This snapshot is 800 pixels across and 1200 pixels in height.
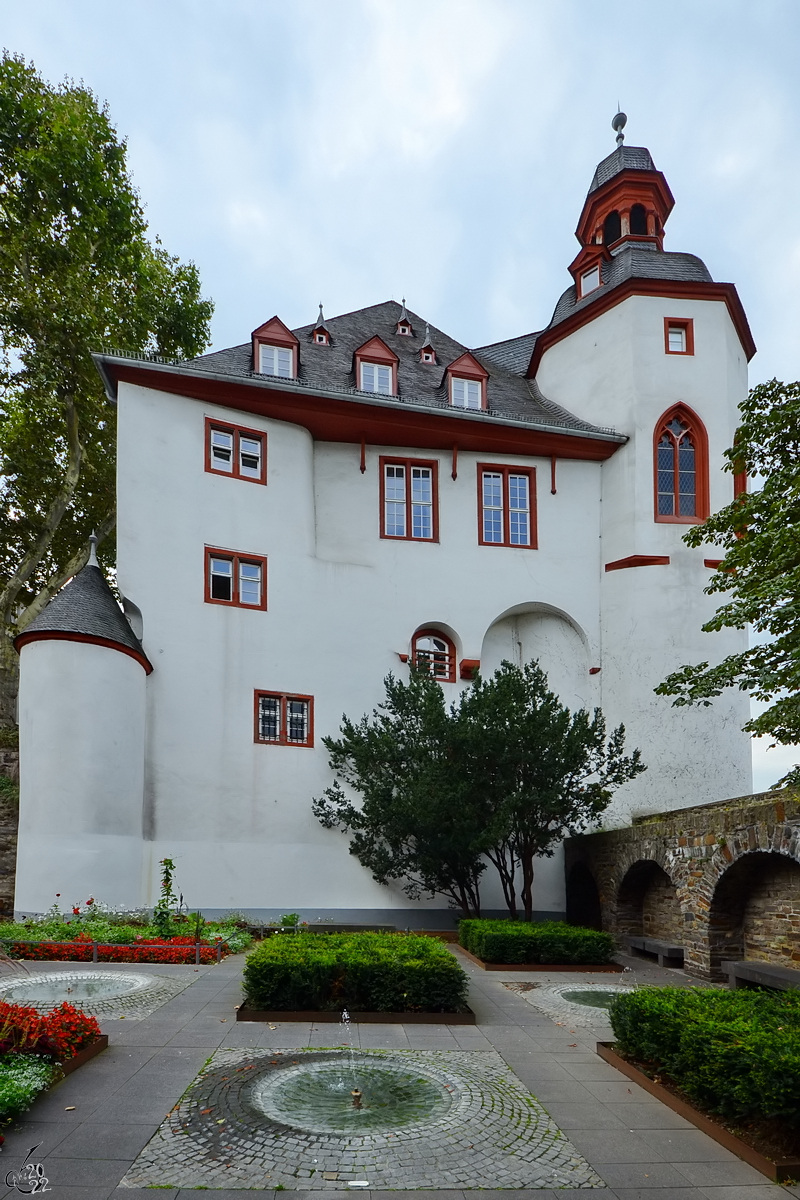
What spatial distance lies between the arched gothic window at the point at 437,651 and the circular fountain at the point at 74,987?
11.1 m

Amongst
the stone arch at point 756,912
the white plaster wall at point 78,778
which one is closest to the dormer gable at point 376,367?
the white plaster wall at point 78,778

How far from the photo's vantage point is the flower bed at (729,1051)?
18.6 ft

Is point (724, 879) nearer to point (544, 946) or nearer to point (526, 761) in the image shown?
point (544, 946)

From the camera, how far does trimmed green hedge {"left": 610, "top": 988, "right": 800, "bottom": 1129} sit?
5.67 metres

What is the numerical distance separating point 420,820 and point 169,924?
4600 mm

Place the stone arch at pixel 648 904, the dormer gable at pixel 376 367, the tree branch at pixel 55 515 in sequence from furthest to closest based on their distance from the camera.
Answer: the tree branch at pixel 55 515 → the dormer gable at pixel 376 367 → the stone arch at pixel 648 904

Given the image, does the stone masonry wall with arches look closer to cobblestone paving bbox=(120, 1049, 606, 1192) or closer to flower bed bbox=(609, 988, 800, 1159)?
flower bed bbox=(609, 988, 800, 1159)

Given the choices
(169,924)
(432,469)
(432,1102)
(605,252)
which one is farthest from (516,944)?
(605,252)

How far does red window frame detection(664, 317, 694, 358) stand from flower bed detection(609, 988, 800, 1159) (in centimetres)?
1829

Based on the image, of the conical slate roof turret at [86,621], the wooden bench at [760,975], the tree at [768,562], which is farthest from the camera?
the conical slate roof turret at [86,621]

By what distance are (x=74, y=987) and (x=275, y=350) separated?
1610 centimetres

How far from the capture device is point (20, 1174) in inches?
204

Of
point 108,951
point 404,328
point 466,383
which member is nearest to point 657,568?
point 466,383

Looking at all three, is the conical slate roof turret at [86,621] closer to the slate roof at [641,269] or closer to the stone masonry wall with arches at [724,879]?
the stone masonry wall with arches at [724,879]
